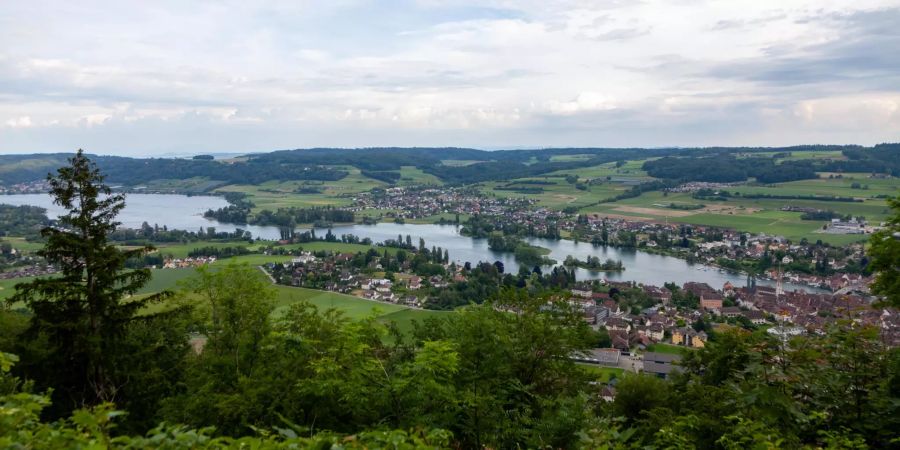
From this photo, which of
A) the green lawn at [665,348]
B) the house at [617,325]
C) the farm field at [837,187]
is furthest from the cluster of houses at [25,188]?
the farm field at [837,187]

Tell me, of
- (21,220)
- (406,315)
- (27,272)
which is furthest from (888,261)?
(21,220)

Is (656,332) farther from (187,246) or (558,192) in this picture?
(558,192)

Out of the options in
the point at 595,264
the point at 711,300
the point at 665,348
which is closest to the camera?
the point at 665,348

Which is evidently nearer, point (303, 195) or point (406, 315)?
point (406, 315)

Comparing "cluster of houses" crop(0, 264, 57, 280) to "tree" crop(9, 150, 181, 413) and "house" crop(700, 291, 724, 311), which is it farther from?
"house" crop(700, 291, 724, 311)

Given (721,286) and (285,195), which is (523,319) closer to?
(721,286)

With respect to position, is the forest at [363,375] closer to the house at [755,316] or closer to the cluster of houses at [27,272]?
the house at [755,316]

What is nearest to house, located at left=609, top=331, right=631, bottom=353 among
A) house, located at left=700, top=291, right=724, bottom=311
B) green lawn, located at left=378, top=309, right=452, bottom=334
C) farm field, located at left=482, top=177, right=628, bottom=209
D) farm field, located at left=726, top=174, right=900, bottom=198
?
green lawn, located at left=378, top=309, right=452, bottom=334

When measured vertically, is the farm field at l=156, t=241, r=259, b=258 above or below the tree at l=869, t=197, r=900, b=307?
below
